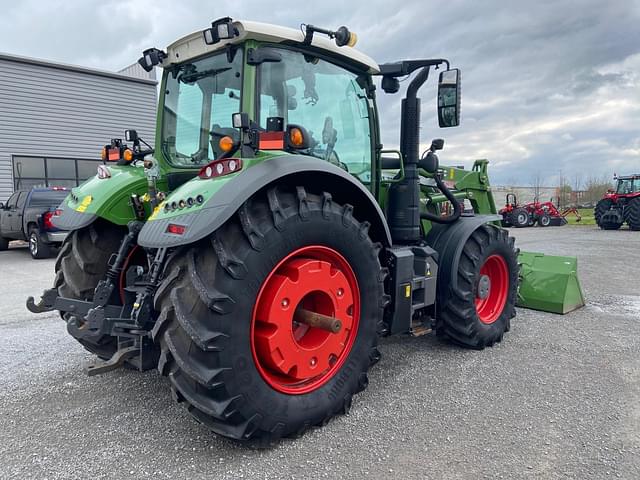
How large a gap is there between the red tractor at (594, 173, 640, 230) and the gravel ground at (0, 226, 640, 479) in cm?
1801

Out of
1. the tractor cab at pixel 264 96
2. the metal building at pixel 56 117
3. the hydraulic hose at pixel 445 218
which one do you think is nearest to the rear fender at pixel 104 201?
the tractor cab at pixel 264 96

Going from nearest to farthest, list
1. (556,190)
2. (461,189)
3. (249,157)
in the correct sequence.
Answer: (249,157) → (461,189) → (556,190)

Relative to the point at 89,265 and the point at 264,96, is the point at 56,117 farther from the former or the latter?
the point at 264,96

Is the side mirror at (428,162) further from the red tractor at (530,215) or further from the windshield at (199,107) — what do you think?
the red tractor at (530,215)

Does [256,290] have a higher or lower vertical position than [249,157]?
lower

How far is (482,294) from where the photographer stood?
4344 mm

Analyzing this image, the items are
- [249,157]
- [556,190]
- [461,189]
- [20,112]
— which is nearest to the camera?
[249,157]

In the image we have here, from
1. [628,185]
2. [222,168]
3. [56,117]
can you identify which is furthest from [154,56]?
[628,185]

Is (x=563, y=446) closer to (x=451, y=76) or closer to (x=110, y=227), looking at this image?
(x=451, y=76)

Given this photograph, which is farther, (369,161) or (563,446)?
(369,161)

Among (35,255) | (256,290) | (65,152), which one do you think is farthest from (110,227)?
(65,152)

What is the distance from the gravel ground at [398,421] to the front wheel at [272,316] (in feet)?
0.77

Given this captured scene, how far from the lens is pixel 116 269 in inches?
120

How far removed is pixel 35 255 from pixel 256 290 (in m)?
10.8
